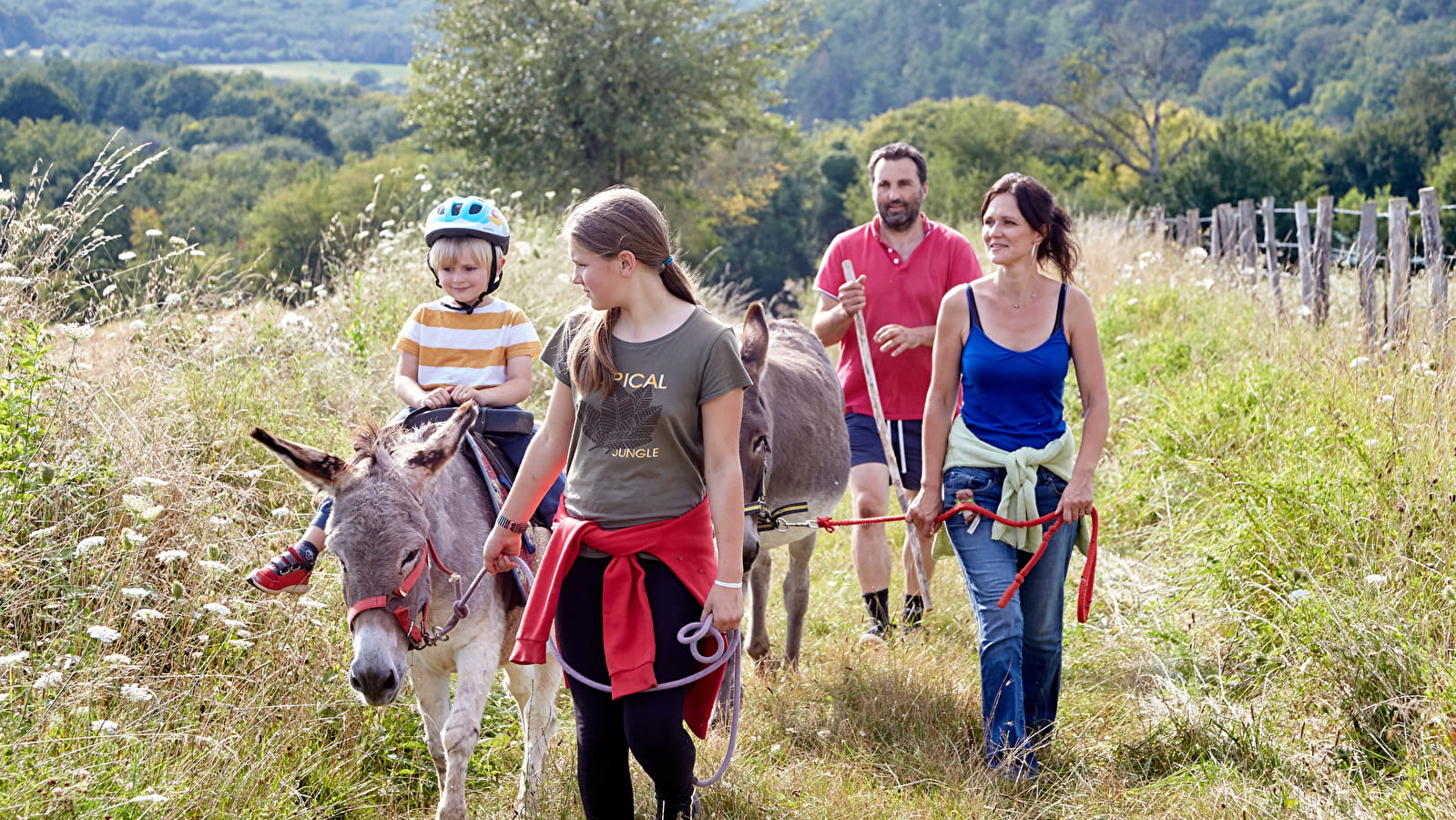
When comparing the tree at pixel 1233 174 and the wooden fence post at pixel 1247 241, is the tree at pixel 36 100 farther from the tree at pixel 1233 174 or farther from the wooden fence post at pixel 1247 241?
the wooden fence post at pixel 1247 241

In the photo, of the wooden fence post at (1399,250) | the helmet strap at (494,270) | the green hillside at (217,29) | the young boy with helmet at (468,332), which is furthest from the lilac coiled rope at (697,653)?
the green hillside at (217,29)

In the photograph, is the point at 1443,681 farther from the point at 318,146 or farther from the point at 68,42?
the point at 68,42

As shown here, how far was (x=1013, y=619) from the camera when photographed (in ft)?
12.4

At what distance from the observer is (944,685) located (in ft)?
15.0

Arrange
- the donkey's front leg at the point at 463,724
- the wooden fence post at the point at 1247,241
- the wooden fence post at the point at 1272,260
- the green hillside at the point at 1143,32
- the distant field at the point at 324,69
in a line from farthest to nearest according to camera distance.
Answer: the distant field at the point at 324,69 < the green hillside at the point at 1143,32 < the wooden fence post at the point at 1247,241 < the wooden fence post at the point at 1272,260 < the donkey's front leg at the point at 463,724

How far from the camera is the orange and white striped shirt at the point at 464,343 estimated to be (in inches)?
157

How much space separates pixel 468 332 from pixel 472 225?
0.39 meters

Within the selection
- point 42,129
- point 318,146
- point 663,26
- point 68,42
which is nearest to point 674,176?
point 663,26

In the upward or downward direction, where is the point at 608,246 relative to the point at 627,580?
upward

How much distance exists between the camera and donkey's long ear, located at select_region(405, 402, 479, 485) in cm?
324

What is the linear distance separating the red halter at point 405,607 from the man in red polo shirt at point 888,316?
263cm

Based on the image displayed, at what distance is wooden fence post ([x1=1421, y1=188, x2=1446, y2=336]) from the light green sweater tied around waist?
8.63 ft

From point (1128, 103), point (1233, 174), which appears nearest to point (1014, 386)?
point (1233, 174)

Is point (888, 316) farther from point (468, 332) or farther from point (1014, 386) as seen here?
point (468, 332)
